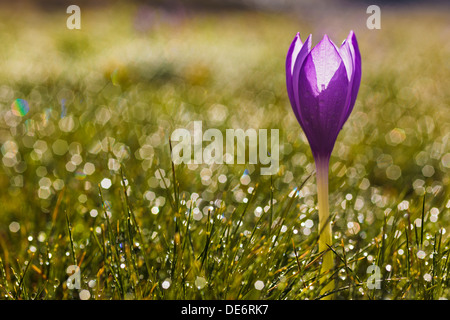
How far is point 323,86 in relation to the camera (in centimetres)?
87

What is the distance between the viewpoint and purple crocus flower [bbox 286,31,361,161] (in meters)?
0.87

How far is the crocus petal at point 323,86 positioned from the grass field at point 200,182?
8.0 inches

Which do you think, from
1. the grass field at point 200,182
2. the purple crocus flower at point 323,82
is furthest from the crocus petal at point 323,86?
the grass field at point 200,182

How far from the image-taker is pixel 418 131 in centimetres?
228

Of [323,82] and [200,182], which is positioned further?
[200,182]

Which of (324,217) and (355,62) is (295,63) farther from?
(324,217)

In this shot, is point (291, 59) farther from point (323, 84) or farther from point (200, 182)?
point (200, 182)

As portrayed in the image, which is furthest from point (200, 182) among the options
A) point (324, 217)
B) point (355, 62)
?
point (355, 62)

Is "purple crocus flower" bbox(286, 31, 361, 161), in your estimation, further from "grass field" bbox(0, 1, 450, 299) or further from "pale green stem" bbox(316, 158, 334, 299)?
"grass field" bbox(0, 1, 450, 299)

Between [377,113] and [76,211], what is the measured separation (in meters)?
1.80

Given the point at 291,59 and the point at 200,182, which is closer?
the point at 291,59

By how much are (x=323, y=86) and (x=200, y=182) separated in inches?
34.1

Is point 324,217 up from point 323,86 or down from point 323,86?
down

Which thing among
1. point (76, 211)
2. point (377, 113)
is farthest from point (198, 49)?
point (76, 211)
